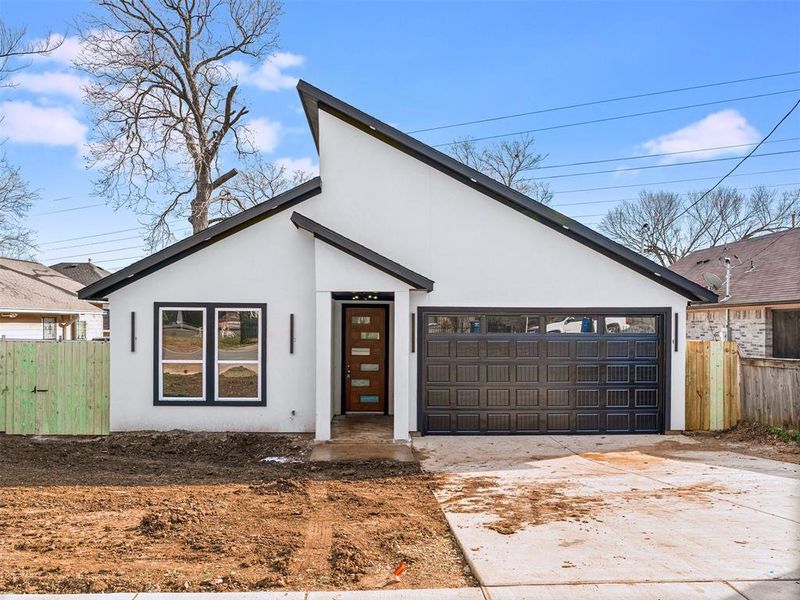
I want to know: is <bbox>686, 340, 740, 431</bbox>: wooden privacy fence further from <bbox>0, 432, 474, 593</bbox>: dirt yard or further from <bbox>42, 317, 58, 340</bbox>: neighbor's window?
<bbox>42, 317, 58, 340</bbox>: neighbor's window

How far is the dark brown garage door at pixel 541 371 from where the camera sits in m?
10.4

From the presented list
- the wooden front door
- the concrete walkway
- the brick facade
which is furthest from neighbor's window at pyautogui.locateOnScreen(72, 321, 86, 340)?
the brick facade

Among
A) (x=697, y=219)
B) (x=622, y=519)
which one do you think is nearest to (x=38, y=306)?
(x=622, y=519)

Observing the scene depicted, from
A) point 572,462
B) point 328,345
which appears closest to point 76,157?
point 328,345

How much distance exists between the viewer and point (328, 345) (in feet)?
31.9

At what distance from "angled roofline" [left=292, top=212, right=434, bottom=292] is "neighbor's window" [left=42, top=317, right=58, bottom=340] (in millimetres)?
17222

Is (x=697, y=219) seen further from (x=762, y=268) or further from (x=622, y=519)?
(x=622, y=519)

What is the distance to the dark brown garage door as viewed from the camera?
10406 mm

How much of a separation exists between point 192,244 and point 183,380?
2.58 m

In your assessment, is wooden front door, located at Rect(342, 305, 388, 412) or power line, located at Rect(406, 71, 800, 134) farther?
power line, located at Rect(406, 71, 800, 134)

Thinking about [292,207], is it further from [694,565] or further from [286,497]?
[694,565]

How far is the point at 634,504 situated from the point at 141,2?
24.7 m

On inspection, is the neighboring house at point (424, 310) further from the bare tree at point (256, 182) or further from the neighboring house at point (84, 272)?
the neighboring house at point (84, 272)

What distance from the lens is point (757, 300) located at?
17.0 metres
